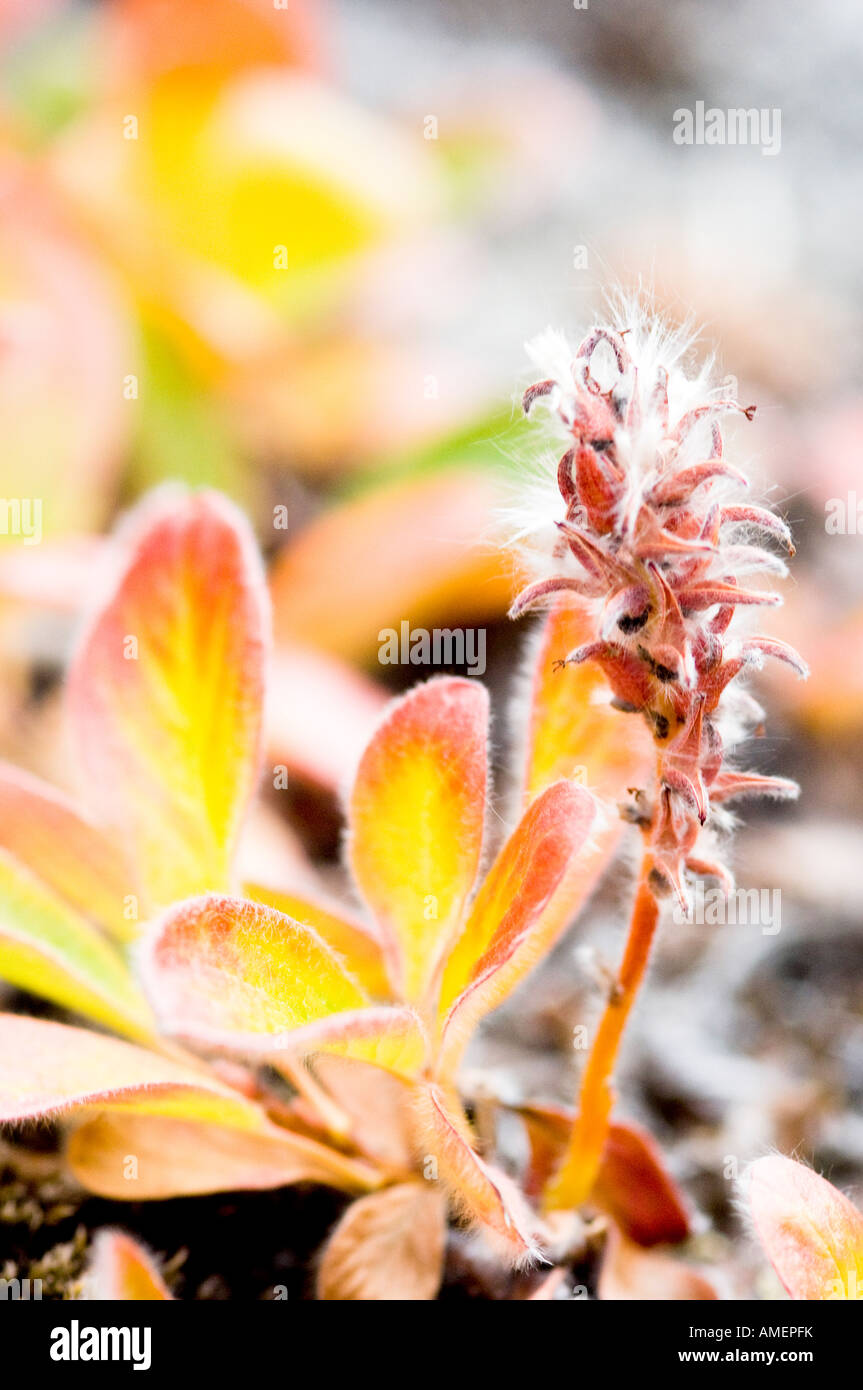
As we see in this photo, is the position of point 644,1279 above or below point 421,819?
below

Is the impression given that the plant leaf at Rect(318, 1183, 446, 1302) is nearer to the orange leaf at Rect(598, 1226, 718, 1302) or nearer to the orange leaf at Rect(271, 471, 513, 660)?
the orange leaf at Rect(598, 1226, 718, 1302)

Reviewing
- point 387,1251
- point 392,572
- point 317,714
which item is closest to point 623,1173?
point 387,1251

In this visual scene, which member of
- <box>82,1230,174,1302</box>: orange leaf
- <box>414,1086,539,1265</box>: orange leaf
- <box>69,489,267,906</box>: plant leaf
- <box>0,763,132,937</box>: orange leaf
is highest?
<box>69,489,267,906</box>: plant leaf

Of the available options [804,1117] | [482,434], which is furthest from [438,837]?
[482,434]

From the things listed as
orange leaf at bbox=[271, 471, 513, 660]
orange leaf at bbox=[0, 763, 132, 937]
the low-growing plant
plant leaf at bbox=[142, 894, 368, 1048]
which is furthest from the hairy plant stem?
orange leaf at bbox=[271, 471, 513, 660]

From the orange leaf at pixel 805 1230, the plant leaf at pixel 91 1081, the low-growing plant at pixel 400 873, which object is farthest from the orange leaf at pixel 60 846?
the orange leaf at pixel 805 1230

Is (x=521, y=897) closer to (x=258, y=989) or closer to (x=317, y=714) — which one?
(x=258, y=989)
